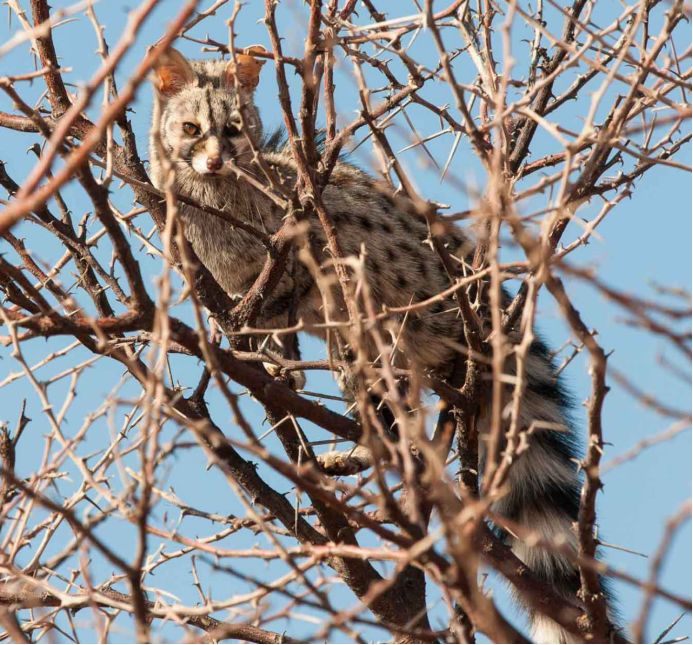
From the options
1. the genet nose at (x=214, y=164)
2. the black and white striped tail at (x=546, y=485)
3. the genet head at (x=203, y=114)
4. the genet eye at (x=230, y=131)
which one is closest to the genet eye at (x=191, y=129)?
the genet head at (x=203, y=114)

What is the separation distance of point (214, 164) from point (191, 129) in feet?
1.90

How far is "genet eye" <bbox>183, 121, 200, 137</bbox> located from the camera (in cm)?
625

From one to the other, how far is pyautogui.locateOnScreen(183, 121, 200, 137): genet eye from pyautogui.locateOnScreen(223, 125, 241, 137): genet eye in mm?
153

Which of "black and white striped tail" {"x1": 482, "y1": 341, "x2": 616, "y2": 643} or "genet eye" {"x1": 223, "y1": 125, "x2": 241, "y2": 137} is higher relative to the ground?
"genet eye" {"x1": 223, "y1": 125, "x2": 241, "y2": 137}

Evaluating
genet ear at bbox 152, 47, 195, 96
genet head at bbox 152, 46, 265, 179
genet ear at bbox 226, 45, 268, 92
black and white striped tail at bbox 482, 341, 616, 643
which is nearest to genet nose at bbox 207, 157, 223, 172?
genet head at bbox 152, 46, 265, 179

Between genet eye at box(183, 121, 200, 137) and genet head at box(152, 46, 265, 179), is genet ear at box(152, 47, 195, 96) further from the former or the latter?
genet eye at box(183, 121, 200, 137)

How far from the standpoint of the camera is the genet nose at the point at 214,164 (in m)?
5.78

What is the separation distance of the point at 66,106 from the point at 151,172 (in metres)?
1.51

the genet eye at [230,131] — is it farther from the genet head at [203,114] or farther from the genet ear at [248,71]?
the genet ear at [248,71]

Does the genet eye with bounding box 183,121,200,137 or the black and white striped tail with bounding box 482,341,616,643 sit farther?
the genet eye with bounding box 183,121,200,137

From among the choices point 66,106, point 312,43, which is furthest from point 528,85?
point 66,106

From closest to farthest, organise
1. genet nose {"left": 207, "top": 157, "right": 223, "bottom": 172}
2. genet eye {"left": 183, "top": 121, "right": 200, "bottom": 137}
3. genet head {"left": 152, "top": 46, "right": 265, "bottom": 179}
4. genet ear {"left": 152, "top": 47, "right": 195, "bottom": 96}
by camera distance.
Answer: genet nose {"left": 207, "top": 157, "right": 223, "bottom": 172} → genet head {"left": 152, "top": 46, "right": 265, "bottom": 179} → genet eye {"left": 183, "top": 121, "right": 200, "bottom": 137} → genet ear {"left": 152, "top": 47, "right": 195, "bottom": 96}

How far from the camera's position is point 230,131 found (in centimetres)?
632

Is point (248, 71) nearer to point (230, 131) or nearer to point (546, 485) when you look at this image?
point (230, 131)
